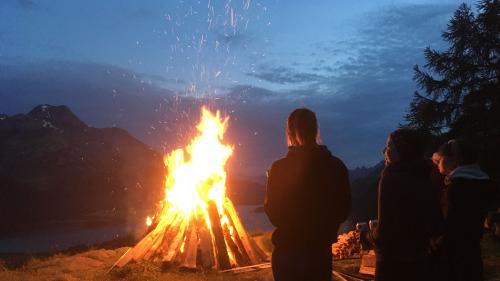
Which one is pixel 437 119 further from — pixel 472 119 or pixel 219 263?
pixel 219 263

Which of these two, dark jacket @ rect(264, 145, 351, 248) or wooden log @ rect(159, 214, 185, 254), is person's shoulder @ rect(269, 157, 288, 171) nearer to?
dark jacket @ rect(264, 145, 351, 248)

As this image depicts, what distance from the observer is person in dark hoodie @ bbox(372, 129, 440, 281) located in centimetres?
360

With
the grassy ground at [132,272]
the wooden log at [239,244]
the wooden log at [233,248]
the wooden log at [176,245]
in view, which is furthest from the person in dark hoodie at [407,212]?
the wooden log at [239,244]

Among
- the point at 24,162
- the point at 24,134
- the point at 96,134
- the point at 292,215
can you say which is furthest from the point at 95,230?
the point at 292,215

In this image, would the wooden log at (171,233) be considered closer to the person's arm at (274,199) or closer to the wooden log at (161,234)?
the wooden log at (161,234)

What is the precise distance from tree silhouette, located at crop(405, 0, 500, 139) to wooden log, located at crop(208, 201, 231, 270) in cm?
1090

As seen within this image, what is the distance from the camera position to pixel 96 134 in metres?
152

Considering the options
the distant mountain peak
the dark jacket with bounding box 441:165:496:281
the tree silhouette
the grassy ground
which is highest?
the distant mountain peak

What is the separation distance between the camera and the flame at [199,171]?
11.8 m

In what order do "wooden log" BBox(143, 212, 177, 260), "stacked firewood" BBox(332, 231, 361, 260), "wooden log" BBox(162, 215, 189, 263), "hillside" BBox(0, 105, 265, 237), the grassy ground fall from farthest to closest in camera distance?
"hillside" BBox(0, 105, 265, 237) → "stacked firewood" BBox(332, 231, 361, 260) → "wooden log" BBox(143, 212, 177, 260) → "wooden log" BBox(162, 215, 189, 263) → the grassy ground

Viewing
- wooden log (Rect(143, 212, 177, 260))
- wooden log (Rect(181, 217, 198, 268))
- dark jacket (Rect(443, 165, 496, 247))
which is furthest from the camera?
wooden log (Rect(143, 212, 177, 260))

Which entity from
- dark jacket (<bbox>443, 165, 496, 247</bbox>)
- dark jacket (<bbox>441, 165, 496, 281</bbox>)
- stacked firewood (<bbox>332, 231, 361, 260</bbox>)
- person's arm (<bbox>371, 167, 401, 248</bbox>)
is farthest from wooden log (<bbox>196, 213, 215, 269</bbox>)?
dark jacket (<bbox>443, 165, 496, 247</bbox>)

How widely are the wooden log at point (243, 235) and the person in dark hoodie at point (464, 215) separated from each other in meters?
7.75

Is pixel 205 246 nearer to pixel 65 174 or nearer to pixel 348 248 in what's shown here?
pixel 348 248
